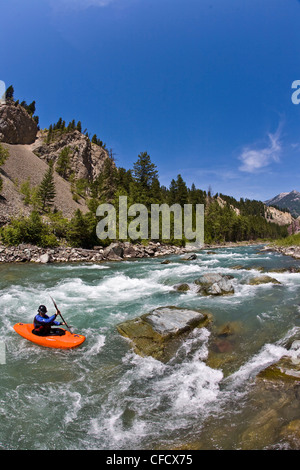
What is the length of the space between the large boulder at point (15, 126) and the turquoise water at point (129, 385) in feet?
266

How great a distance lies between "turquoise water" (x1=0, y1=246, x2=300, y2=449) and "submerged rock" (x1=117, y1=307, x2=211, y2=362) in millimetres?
325

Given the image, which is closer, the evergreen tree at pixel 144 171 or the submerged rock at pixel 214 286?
the submerged rock at pixel 214 286

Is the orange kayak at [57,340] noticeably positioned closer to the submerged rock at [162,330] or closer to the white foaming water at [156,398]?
the submerged rock at [162,330]

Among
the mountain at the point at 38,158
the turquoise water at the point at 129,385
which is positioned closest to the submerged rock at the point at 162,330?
the turquoise water at the point at 129,385

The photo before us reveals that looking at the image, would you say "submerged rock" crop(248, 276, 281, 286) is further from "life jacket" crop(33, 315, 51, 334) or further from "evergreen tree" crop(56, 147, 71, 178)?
"evergreen tree" crop(56, 147, 71, 178)

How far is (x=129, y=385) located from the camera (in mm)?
5500

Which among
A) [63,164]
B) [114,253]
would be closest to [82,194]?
[63,164]

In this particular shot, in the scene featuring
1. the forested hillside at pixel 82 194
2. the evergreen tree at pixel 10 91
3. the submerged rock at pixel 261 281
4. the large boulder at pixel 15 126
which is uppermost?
the evergreen tree at pixel 10 91

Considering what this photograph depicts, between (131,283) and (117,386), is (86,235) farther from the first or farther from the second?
(117,386)

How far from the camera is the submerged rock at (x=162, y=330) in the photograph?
22.9 ft

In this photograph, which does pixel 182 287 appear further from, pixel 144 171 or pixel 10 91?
pixel 10 91

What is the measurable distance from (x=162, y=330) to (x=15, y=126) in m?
90.6

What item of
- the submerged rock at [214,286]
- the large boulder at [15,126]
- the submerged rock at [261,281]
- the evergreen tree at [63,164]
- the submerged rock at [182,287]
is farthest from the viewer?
the evergreen tree at [63,164]

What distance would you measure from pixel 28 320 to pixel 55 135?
93414 millimetres
